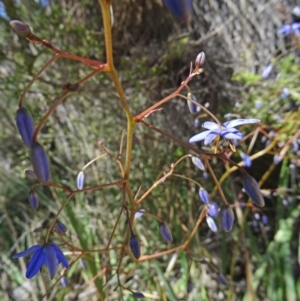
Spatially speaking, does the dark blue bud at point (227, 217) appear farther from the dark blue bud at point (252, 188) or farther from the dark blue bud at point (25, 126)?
the dark blue bud at point (25, 126)

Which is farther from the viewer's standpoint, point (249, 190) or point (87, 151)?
point (87, 151)

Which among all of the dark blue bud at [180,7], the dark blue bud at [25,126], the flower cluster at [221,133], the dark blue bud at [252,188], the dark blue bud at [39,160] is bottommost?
the dark blue bud at [252,188]

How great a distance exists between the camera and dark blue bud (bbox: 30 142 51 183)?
59 centimetres

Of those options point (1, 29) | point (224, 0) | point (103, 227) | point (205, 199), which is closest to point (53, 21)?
point (1, 29)

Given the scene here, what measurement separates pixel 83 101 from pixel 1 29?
433 mm

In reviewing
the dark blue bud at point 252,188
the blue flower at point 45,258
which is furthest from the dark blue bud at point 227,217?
the blue flower at point 45,258

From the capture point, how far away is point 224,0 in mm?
2135

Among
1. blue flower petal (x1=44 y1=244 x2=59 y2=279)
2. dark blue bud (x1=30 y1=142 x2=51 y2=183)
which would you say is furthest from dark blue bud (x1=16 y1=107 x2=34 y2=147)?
blue flower petal (x1=44 y1=244 x2=59 y2=279)

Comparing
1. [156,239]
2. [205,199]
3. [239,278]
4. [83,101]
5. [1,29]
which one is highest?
[1,29]

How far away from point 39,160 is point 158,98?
61.8 inches

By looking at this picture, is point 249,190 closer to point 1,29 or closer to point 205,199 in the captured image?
point 205,199

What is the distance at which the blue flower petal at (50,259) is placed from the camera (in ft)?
2.40

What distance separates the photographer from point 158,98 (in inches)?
84.0

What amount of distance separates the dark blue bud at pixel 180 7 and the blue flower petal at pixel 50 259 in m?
0.40
